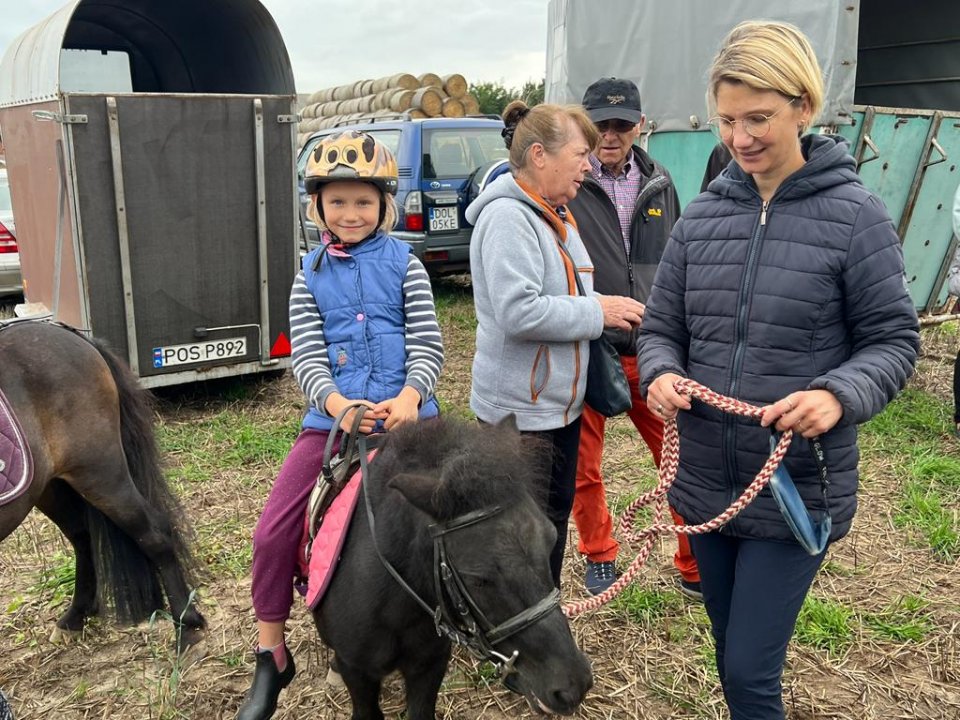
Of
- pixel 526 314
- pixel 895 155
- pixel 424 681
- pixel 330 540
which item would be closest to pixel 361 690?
pixel 424 681

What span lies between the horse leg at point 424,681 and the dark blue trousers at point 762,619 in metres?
0.85

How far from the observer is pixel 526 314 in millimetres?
2463

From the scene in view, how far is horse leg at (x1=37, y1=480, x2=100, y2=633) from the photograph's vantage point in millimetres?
3162

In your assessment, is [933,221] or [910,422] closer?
[910,422]

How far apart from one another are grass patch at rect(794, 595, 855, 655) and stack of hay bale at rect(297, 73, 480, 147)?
13.9 meters

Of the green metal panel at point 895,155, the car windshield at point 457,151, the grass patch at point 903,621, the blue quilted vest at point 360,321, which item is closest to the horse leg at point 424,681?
the blue quilted vest at point 360,321

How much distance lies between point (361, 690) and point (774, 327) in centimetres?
162

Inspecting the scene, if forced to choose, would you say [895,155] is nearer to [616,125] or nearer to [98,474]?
[616,125]

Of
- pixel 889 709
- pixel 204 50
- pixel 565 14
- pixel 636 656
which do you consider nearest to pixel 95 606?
pixel 636 656

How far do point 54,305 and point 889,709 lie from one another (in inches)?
235

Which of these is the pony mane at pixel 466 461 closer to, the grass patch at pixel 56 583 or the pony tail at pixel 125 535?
the pony tail at pixel 125 535

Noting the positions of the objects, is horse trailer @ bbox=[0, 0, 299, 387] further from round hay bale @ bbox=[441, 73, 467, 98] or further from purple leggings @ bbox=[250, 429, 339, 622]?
round hay bale @ bbox=[441, 73, 467, 98]

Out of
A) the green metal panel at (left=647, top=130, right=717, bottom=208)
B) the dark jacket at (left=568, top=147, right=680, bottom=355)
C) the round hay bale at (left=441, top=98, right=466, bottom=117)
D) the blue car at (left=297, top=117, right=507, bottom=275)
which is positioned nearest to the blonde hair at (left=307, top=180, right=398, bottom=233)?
the dark jacket at (left=568, top=147, right=680, bottom=355)

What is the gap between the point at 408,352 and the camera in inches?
101
